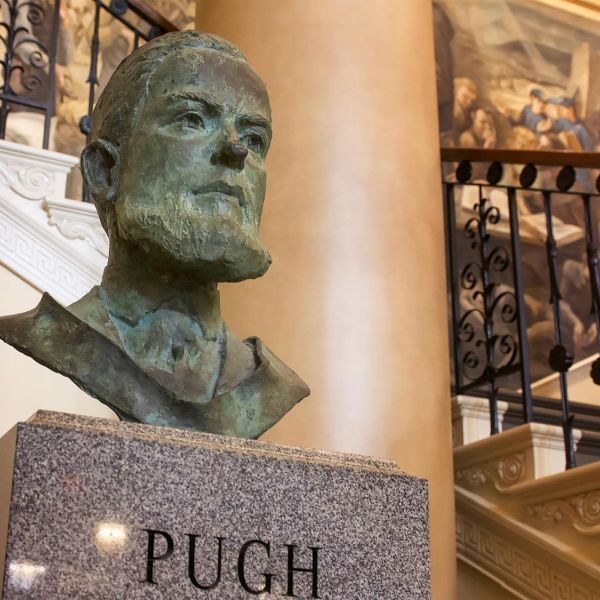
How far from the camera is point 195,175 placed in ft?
7.39

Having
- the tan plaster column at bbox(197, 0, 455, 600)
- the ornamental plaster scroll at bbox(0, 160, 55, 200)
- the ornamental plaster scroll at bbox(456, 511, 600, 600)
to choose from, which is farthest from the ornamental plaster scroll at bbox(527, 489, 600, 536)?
the ornamental plaster scroll at bbox(0, 160, 55, 200)

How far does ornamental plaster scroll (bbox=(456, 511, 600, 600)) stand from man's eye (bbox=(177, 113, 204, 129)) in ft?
7.50

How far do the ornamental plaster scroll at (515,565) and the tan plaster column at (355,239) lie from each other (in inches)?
10.8

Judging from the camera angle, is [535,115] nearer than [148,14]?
No

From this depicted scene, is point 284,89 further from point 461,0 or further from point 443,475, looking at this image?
point 461,0

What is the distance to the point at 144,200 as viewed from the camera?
7.47ft

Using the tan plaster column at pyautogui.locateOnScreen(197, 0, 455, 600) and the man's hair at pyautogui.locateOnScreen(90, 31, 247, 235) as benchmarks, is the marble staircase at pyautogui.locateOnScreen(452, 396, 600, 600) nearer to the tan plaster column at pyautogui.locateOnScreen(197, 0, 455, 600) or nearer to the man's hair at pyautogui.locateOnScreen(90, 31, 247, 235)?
the tan plaster column at pyautogui.locateOnScreen(197, 0, 455, 600)

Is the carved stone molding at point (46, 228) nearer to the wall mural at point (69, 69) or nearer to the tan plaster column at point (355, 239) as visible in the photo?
the tan plaster column at point (355, 239)

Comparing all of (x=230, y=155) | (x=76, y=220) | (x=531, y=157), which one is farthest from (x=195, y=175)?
(x=531, y=157)

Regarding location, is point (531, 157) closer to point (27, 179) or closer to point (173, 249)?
point (27, 179)

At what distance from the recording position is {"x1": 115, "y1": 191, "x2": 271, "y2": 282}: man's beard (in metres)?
2.23

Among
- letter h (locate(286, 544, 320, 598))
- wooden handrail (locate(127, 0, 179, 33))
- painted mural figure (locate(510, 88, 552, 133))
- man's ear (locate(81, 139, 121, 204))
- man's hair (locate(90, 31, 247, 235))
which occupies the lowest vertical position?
letter h (locate(286, 544, 320, 598))

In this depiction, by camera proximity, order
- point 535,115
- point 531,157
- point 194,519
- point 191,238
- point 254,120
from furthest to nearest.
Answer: point 535,115
point 531,157
point 254,120
point 191,238
point 194,519

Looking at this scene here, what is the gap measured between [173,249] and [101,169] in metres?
0.32
